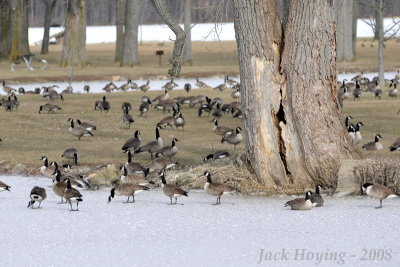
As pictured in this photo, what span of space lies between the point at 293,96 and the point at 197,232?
4192 millimetres

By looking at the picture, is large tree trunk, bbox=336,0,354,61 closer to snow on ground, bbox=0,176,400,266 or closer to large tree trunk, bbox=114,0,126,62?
large tree trunk, bbox=114,0,126,62

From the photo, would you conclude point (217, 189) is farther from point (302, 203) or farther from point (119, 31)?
point (119, 31)

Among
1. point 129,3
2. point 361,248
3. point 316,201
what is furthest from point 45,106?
point 129,3

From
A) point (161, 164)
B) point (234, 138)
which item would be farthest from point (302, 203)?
point (234, 138)

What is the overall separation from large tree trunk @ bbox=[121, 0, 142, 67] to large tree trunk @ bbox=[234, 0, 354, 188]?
120ft

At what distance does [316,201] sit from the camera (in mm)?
14367

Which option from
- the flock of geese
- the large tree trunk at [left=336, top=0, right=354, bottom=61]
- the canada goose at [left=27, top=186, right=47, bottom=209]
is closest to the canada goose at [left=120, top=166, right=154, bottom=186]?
the flock of geese

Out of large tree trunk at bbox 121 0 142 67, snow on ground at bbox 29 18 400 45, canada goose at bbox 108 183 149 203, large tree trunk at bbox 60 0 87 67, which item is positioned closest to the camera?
canada goose at bbox 108 183 149 203

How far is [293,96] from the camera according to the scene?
630 inches

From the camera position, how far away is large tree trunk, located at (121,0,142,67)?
171 feet

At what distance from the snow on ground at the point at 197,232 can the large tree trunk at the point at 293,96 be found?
2.74 feet

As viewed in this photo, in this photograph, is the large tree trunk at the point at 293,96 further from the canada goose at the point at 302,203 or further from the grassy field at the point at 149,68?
the grassy field at the point at 149,68

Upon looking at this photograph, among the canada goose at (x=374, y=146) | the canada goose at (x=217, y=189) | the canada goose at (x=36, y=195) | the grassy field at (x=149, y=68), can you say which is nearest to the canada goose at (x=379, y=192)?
the canada goose at (x=217, y=189)

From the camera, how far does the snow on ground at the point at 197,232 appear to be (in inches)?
439
